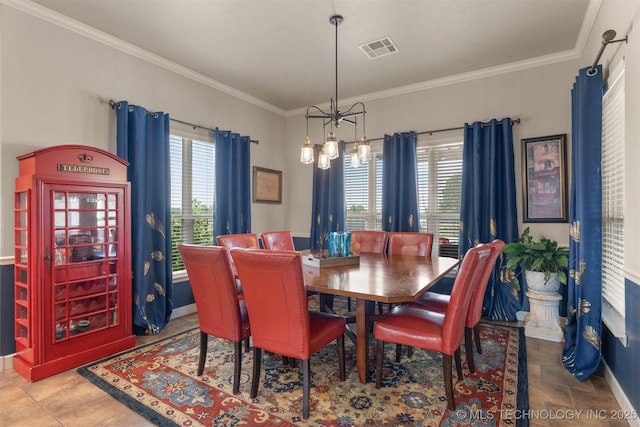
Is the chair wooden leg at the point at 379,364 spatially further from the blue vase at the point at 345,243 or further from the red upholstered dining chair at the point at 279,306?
the blue vase at the point at 345,243

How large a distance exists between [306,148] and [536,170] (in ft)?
8.32

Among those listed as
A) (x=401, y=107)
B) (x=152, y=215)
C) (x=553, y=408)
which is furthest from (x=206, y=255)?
(x=401, y=107)

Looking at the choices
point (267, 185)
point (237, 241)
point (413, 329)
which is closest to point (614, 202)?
point (413, 329)

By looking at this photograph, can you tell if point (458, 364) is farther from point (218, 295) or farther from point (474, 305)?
point (218, 295)

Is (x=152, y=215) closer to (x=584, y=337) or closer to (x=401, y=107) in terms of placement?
(x=401, y=107)

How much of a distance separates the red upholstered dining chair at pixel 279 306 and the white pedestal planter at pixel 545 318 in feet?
7.44

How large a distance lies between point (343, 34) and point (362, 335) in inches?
101

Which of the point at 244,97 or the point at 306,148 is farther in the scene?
the point at 244,97

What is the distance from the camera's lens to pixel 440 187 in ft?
13.7

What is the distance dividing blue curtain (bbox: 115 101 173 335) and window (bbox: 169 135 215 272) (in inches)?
11.8

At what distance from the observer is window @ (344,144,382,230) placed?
4.63m

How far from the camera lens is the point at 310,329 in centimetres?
204

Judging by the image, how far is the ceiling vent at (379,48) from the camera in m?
3.18

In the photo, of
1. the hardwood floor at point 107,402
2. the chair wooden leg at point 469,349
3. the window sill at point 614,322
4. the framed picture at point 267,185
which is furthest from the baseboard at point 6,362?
the window sill at point 614,322
